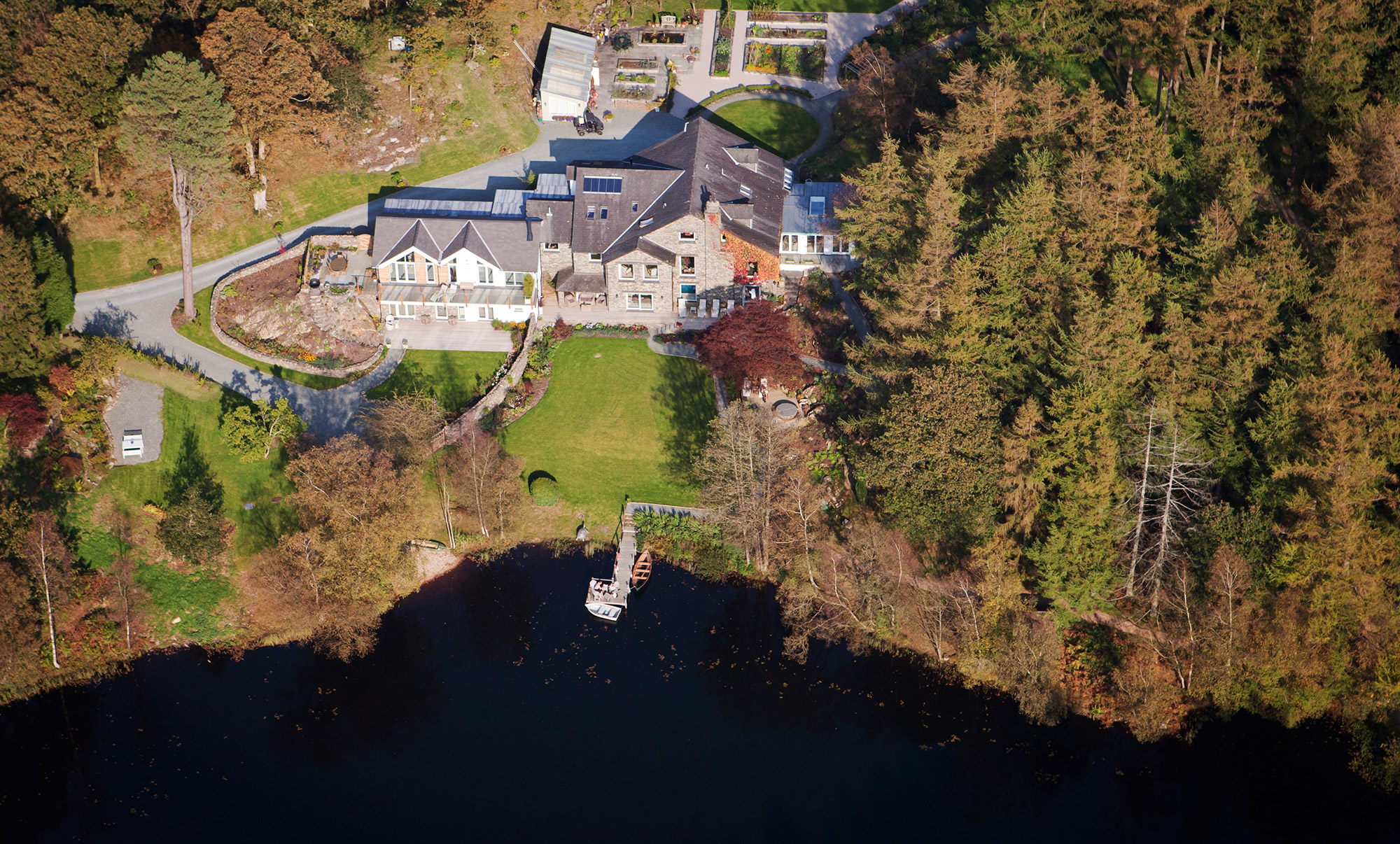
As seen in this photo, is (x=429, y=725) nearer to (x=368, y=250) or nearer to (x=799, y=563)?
(x=799, y=563)

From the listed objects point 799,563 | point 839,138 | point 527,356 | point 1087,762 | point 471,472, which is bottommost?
point 1087,762

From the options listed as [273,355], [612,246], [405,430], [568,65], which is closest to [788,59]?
[568,65]

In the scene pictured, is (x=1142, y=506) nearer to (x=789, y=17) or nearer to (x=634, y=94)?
(x=634, y=94)

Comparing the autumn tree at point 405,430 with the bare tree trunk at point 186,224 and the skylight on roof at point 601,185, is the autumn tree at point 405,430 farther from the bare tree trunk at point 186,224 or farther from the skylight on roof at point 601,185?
the skylight on roof at point 601,185

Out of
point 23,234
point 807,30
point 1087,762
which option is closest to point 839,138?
point 807,30

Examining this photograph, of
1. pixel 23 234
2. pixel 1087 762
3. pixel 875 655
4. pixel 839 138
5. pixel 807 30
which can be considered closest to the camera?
pixel 1087 762

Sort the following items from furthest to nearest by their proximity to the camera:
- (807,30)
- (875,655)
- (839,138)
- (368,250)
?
(807,30) → (839,138) → (368,250) → (875,655)

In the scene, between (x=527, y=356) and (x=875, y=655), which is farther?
(x=527, y=356)
